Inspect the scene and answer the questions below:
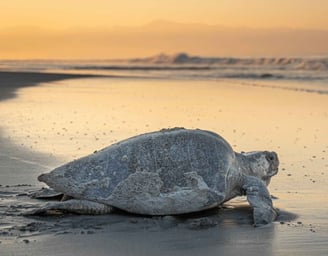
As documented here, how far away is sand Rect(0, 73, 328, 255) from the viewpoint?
5605 mm

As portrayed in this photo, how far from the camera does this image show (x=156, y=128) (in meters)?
13.2

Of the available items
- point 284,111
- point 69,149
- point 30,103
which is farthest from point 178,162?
point 30,103

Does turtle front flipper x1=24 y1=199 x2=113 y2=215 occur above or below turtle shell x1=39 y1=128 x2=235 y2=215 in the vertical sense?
below

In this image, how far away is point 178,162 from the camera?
6754 mm

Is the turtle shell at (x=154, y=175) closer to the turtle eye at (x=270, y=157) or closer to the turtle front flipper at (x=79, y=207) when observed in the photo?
the turtle front flipper at (x=79, y=207)

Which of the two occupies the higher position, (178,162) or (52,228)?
(178,162)

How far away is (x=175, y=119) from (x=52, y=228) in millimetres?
9098

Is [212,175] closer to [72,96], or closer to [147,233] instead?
[147,233]

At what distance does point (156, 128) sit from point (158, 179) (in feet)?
21.7

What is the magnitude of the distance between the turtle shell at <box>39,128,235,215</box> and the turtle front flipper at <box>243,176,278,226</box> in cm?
33

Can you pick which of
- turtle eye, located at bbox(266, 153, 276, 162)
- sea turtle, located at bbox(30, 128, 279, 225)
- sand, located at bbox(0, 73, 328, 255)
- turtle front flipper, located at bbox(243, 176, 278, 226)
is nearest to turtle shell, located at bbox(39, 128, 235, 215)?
sea turtle, located at bbox(30, 128, 279, 225)

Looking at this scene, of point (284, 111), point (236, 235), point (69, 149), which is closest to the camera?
point (236, 235)

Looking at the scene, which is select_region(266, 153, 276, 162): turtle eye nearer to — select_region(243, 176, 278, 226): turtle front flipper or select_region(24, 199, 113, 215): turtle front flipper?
select_region(243, 176, 278, 226): turtle front flipper

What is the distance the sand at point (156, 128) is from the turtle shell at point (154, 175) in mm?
172
